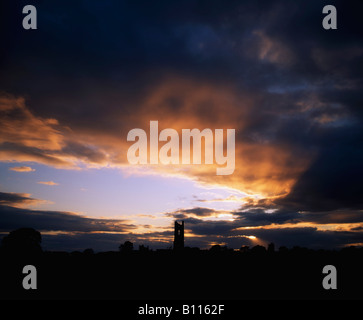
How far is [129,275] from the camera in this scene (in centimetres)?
2572

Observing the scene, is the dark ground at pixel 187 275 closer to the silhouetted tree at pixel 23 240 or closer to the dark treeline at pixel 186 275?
the dark treeline at pixel 186 275

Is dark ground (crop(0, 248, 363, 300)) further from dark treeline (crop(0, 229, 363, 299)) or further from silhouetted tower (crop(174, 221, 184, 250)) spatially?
silhouetted tower (crop(174, 221, 184, 250))

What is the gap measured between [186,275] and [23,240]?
3967cm

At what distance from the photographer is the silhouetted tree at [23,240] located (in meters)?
51.6

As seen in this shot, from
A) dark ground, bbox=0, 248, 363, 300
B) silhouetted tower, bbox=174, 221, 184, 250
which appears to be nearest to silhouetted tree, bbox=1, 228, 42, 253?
dark ground, bbox=0, 248, 363, 300

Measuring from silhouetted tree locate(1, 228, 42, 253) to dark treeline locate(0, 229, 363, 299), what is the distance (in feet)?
94.2

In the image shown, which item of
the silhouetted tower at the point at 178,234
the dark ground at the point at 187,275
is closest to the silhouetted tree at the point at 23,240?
the dark ground at the point at 187,275

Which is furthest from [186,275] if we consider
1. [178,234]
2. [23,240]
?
[23,240]

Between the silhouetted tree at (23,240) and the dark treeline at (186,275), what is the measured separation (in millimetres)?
28712

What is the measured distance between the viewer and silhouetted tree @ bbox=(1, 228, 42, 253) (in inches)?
2031
